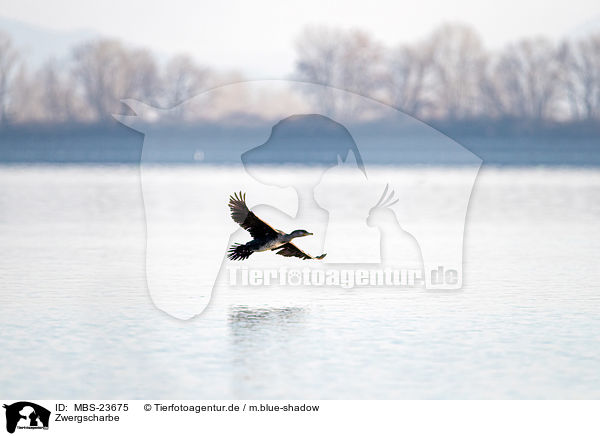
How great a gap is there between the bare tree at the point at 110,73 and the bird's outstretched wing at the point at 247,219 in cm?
7091

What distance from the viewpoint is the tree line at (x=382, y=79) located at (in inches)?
3253

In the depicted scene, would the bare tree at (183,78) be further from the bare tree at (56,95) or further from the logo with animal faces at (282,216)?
the logo with animal faces at (282,216)

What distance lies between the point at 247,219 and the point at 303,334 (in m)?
1.48

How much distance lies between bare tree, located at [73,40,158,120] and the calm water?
211 feet

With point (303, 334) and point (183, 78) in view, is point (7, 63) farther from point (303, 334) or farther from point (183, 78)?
point (303, 334)

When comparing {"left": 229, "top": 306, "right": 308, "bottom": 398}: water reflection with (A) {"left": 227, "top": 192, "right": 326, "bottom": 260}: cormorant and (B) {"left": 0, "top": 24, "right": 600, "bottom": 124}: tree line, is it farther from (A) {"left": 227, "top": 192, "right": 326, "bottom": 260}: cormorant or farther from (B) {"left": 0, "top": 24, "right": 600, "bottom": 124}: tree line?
(B) {"left": 0, "top": 24, "right": 600, "bottom": 124}: tree line

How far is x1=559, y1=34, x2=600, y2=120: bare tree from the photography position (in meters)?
79.2

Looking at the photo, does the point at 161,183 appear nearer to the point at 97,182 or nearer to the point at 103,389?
the point at 97,182

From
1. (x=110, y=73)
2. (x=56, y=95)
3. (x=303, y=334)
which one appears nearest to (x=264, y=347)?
(x=303, y=334)
